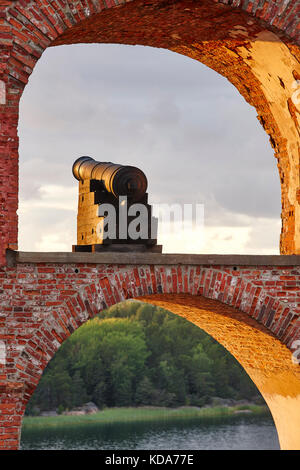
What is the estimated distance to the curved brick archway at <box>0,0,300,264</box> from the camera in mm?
8719

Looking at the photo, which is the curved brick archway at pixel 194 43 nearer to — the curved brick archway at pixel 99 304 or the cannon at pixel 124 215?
the curved brick archway at pixel 99 304

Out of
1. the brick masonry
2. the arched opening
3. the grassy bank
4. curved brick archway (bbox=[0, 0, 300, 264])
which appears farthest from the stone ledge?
the grassy bank

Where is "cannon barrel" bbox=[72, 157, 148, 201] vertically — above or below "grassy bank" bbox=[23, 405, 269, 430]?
above

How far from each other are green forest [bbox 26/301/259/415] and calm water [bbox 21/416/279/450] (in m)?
3.16

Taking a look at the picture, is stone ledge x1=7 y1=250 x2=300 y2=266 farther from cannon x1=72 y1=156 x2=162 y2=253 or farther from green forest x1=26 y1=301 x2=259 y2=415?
green forest x1=26 y1=301 x2=259 y2=415

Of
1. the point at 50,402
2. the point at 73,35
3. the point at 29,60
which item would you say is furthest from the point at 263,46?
the point at 50,402

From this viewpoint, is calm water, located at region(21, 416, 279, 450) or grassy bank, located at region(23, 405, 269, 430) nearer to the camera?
calm water, located at region(21, 416, 279, 450)

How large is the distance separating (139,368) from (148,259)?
98.7 ft

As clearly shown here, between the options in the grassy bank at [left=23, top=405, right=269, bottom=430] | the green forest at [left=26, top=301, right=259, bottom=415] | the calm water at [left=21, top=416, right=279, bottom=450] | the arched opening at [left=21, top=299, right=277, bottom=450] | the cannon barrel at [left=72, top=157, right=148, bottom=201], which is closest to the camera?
the cannon barrel at [left=72, top=157, right=148, bottom=201]

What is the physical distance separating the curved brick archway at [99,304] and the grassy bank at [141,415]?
2488 centimetres

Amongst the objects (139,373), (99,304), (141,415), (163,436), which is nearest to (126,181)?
(99,304)

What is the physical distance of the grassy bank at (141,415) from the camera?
114 feet

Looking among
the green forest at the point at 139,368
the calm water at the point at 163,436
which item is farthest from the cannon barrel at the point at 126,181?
the green forest at the point at 139,368

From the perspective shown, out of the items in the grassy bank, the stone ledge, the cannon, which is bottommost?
the grassy bank
